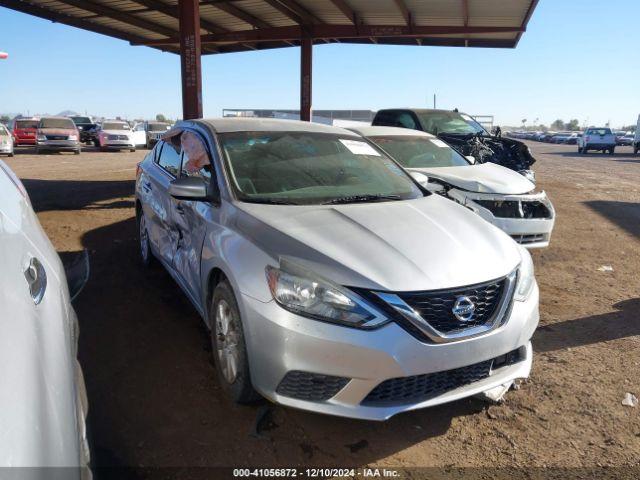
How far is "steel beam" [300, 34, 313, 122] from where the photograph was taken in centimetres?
1407

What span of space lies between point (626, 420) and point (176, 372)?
9.08ft

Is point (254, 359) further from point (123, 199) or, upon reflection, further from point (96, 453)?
point (123, 199)

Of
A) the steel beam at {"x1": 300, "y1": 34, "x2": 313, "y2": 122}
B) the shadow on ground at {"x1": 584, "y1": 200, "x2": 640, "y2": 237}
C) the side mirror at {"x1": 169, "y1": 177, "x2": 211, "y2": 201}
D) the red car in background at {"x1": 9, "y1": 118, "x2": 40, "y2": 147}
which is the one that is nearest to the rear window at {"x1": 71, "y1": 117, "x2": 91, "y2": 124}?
the red car in background at {"x1": 9, "y1": 118, "x2": 40, "y2": 147}

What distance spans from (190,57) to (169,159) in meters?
5.88

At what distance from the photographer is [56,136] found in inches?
829

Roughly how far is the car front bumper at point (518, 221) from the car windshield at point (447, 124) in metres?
4.41

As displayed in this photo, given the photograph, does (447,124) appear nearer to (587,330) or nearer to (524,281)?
(587,330)

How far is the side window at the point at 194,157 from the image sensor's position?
3.58 meters

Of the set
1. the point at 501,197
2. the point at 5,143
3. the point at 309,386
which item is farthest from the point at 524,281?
the point at 5,143

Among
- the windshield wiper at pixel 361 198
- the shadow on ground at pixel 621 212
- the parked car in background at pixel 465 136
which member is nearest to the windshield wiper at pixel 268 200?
the windshield wiper at pixel 361 198

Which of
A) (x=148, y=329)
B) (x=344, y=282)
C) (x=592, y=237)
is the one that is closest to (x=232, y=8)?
(x=592, y=237)

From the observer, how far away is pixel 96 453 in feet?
7.96

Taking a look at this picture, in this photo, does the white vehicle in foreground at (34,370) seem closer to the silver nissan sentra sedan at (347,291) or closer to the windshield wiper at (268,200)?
the silver nissan sentra sedan at (347,291)

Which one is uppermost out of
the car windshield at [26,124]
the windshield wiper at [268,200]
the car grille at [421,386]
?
the car windshield at [26,124]
